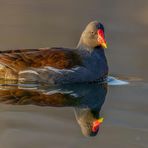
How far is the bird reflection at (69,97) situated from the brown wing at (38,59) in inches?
11.7

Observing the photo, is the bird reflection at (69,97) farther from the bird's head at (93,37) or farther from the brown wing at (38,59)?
the bird's head at (93,37)

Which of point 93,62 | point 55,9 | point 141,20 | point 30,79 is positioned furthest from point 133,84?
point 55,9

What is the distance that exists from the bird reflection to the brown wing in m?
0.30

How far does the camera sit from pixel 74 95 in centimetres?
1000

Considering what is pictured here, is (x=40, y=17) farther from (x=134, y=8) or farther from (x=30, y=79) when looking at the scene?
(x=30, y=79)

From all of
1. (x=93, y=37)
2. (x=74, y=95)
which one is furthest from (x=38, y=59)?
(x=93, y=37)

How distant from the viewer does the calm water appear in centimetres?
821

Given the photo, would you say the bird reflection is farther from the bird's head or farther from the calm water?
the bird's head

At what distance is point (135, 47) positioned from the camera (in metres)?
Result: 12.6

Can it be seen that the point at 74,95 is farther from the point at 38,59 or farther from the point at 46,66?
the point at 38,59

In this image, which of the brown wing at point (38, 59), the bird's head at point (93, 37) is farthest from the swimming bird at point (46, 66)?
the bird's head at point (93, 37)

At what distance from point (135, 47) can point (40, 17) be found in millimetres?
3064

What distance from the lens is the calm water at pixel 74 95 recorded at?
8211 millimetres

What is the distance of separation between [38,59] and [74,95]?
2.70 ft
